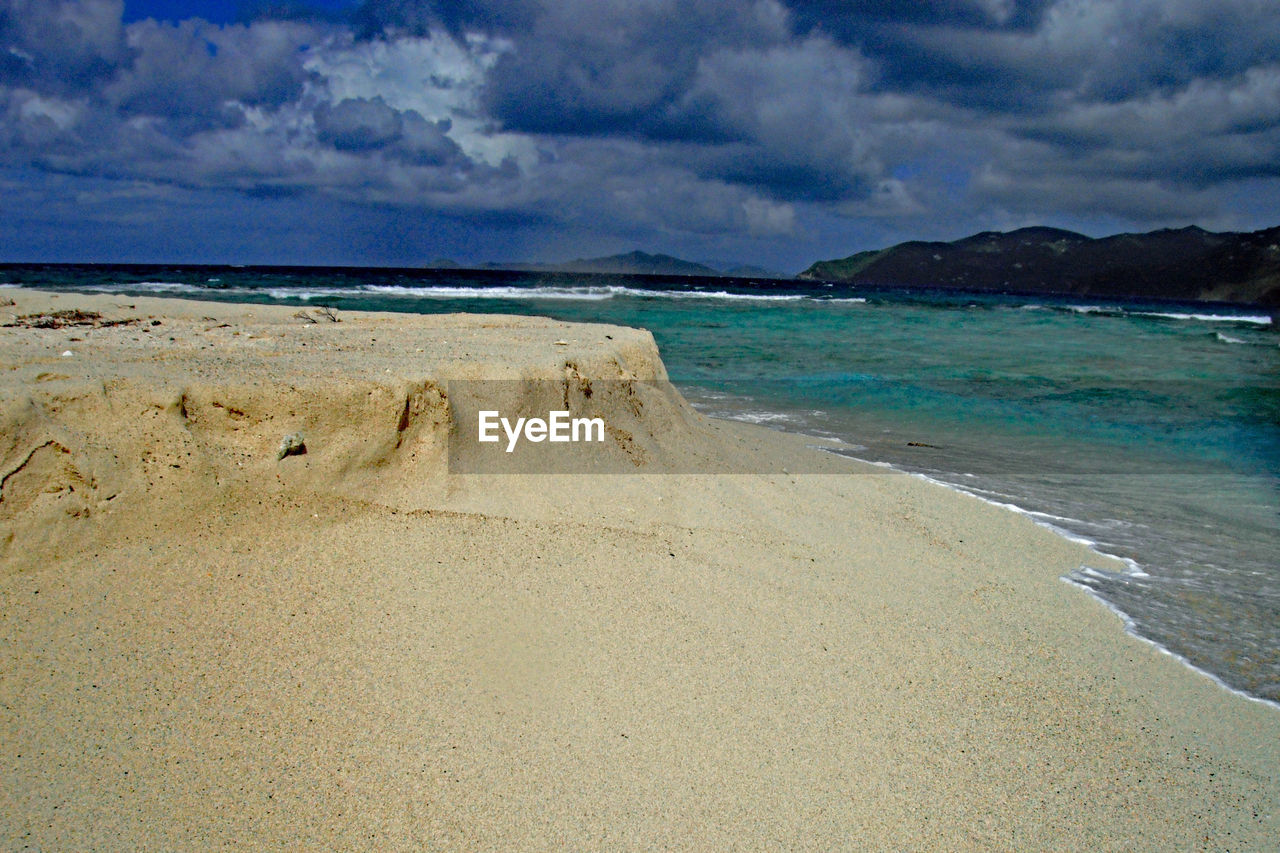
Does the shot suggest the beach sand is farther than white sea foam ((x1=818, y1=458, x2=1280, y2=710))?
No

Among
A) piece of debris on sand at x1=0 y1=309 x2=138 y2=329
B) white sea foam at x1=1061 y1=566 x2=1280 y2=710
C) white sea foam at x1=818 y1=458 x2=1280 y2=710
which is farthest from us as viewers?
piece of debris on sand at x1=0 y1=309 x2=138 y2=329

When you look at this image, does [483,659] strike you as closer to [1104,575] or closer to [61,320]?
[1104,575]

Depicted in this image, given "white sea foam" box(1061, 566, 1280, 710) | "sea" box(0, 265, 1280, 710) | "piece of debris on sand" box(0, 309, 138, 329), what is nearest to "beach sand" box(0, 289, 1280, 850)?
"white sea foam" box(1061, 566, 1280, 710)

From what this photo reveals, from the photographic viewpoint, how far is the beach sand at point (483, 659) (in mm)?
2246

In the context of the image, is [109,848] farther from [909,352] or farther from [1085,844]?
[909,352]

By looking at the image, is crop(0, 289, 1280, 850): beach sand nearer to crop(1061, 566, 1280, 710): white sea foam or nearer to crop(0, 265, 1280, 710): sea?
crop(1061, 566, 1280, 710): white sea foam

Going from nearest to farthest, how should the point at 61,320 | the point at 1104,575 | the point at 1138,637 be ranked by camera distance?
the point at 1138,637 → the point at 1104,575 → the point at 61,320

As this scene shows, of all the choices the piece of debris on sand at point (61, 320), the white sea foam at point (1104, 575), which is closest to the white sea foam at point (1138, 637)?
the white sea foam at point (1104, 575)

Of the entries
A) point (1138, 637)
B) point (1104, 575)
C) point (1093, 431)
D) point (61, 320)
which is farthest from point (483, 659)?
point (1093, 431)

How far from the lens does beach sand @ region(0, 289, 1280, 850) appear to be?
225 centimetres

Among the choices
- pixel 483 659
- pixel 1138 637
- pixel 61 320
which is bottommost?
pixel 1138 637

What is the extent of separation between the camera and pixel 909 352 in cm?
1797

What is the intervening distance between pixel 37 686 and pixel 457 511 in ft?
5.08

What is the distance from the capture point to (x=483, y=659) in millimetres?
2779
